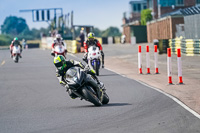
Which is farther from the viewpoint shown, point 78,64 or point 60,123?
point 78,64

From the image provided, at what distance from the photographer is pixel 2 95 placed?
1498cm

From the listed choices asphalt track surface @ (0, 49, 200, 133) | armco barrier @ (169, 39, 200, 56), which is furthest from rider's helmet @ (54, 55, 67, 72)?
armco barrier @ (169, 39, 200, 56)

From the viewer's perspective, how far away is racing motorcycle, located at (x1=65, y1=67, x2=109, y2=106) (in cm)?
1102

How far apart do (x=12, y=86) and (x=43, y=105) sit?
5905mm

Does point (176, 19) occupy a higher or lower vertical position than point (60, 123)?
higher

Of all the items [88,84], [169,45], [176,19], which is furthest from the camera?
[176,19]

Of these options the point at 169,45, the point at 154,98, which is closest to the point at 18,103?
the point at 154,98

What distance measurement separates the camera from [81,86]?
11234 millimetres

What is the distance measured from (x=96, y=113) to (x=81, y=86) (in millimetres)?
1152

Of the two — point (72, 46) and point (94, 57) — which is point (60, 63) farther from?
point (72, 46)

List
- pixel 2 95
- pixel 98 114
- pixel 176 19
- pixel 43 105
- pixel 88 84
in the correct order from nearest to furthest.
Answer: pixel 98 114, pixel 88 84, pixel 43 105, pixel 2 95, pixel 176 19

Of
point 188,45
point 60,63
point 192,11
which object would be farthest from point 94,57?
point 192,11

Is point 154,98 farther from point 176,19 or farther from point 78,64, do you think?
point 176,19

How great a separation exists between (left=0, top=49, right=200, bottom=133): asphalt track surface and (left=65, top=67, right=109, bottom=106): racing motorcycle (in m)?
0.22
